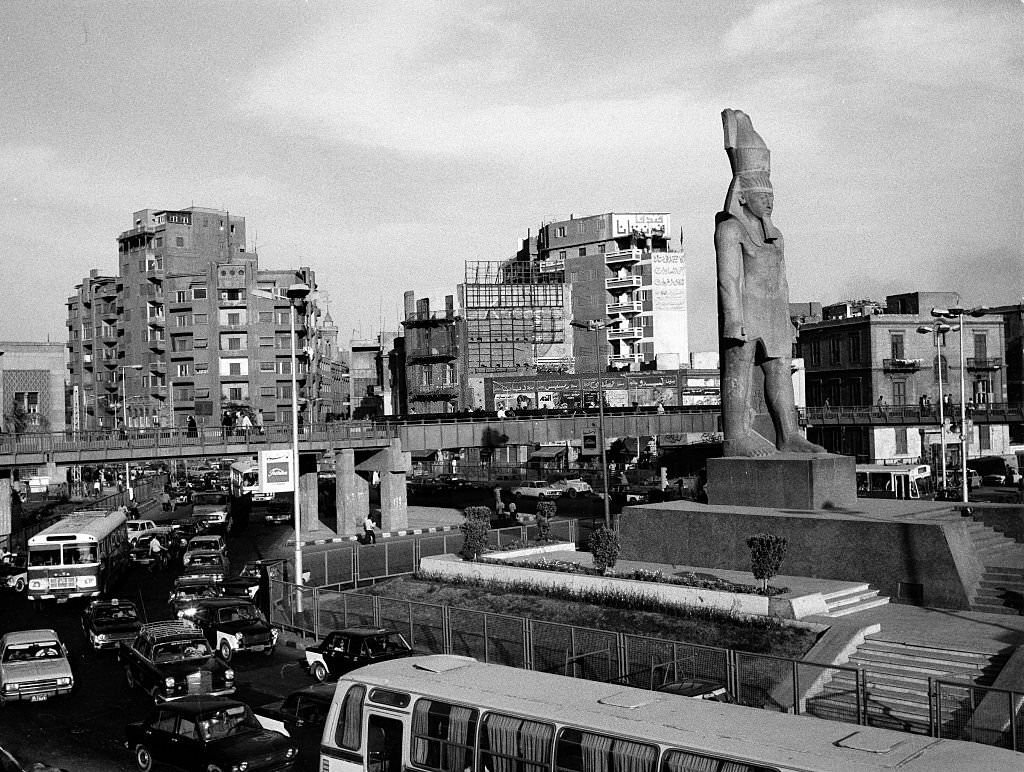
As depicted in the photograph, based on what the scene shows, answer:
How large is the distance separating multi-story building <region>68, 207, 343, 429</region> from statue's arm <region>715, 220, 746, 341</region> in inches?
2147

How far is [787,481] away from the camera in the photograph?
32.2 metres

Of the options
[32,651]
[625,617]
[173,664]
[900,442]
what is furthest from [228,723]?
[900,442]

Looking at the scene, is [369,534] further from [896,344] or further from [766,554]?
[896,344]

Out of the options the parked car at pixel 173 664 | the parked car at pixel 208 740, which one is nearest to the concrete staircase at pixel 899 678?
the parked car at pixel 208 740

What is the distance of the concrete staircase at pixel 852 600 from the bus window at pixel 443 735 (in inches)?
562

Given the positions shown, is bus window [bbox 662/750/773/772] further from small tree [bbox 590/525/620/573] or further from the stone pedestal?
the stone pedestal

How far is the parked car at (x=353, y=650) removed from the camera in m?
22.8

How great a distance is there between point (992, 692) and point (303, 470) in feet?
156

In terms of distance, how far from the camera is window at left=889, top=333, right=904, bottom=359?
80.9m

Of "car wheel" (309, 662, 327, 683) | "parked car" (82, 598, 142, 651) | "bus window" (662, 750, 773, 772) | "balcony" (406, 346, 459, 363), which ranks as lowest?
"car wheel" (309, 662, 327, 683)

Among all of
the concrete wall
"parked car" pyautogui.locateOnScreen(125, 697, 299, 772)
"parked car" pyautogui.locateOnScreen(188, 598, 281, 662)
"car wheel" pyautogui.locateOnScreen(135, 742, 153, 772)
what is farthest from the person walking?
"parked car" pyautogui.locateOnScreen(125, 697, 299, 772)

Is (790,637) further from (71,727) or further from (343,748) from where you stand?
(71,727)

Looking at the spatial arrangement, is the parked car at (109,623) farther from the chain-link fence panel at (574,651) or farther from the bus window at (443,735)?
the bus window at (443,735)

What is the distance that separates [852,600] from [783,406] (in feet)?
30.3
